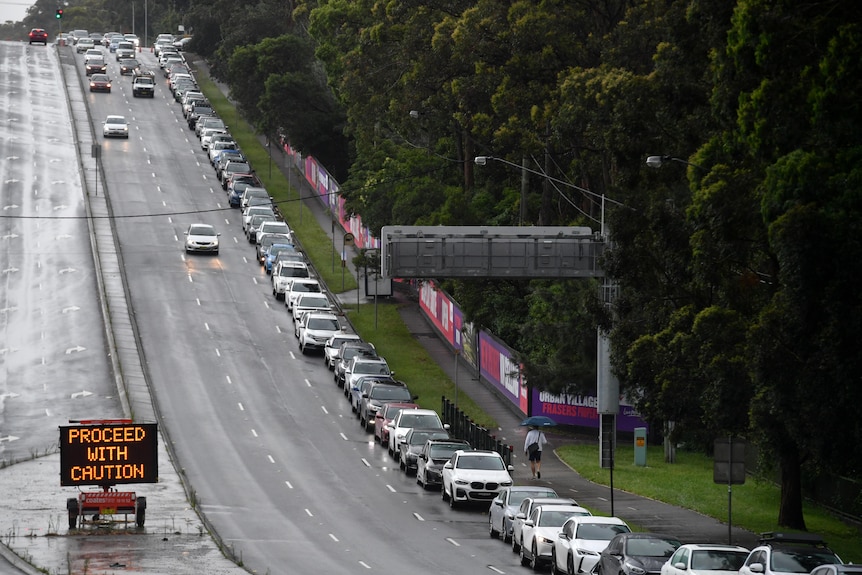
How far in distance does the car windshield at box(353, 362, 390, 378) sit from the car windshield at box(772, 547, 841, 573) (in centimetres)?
3165

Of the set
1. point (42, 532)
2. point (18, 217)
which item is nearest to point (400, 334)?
point (18, 217)

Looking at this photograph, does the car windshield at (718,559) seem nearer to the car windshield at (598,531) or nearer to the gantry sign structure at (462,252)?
the car windshield at (598,531)

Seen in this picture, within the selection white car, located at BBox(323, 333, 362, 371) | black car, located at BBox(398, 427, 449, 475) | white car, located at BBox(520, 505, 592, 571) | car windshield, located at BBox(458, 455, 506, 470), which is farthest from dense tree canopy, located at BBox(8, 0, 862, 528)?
black car, located at BBox(398, 427, 449, 475)

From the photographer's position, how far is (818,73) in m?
30.8

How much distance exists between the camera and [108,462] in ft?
121

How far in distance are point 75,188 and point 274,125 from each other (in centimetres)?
1782

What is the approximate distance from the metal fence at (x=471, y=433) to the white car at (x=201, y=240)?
27395mm

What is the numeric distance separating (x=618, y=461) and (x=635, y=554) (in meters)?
20.6

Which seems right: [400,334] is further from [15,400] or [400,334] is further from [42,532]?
[42,532]

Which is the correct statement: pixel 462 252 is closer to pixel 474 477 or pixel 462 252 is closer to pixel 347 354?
pixel 347 354

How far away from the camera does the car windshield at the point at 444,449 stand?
145 ft

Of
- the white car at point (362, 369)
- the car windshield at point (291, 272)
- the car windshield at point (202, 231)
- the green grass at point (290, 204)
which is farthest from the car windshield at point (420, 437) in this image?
the car windshield at point (202, 231)

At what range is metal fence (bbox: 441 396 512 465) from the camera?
46.2 metres

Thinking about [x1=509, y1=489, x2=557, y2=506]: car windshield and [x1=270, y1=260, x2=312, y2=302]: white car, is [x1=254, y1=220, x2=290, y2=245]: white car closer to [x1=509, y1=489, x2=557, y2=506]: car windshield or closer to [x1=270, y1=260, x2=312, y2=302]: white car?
[x1=270, y1=260, x2=312, y2=302]: white car
